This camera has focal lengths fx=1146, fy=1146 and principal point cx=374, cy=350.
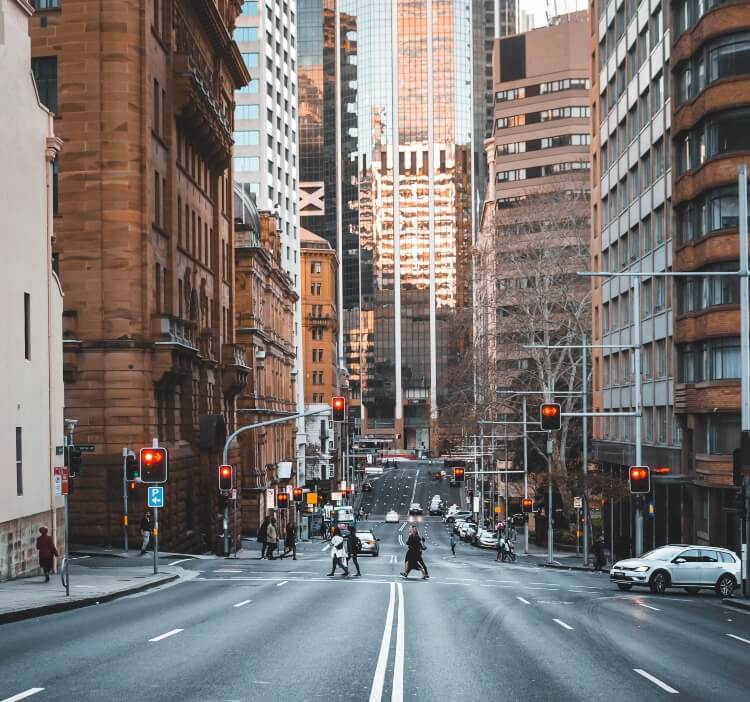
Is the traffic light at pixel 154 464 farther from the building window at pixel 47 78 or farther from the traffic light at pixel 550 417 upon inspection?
the building window at pixel 47 78

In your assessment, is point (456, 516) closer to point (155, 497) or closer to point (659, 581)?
point (659, 581)

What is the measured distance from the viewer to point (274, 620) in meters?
21.3

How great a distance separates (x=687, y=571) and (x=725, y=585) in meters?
1.11

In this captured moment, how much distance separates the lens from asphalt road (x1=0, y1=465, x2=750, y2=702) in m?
13.4

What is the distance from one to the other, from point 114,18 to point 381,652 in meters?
35.0

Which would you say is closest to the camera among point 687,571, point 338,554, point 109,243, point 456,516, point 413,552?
point 687,571

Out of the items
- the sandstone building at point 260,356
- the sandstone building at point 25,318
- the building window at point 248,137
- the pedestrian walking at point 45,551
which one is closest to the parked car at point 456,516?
the sandstone building at point 260,356

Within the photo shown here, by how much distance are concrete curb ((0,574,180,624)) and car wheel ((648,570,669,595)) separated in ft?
46.8

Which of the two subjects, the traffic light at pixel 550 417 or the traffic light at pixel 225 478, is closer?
the traffic light at pixel 550 417

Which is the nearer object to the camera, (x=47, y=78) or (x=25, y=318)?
(x=25, y=318)

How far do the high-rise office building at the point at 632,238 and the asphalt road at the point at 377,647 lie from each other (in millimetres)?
20667

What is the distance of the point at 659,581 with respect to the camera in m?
33.5

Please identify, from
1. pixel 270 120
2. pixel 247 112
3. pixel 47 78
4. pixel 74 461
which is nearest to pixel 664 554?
pixel 74 461

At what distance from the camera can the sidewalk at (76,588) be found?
22.1 meters
